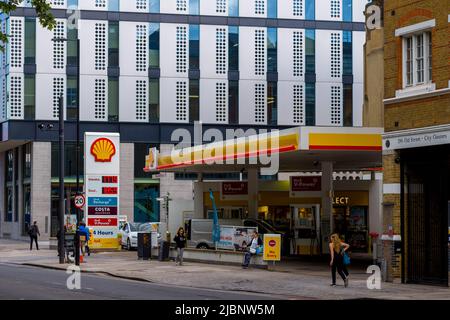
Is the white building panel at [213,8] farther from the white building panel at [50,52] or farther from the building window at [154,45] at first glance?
the white building panel at [50,52]

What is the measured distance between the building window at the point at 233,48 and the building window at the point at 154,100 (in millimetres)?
5543

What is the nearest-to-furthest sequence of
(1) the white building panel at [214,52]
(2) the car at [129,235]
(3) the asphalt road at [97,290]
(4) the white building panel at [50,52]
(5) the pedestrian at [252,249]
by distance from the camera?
1. (3) the asphalt road at [97,290]
2. (5) the pedestrian at [252,249]
3. (2) the car at [129,235]
4. (4) the white building panel at [50,52]
5. (1) the white building panel at [214,52]

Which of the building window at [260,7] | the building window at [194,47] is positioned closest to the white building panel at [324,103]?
the building window at [260,7]

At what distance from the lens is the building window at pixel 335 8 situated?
68750mm

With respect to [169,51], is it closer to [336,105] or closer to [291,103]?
[291,103]

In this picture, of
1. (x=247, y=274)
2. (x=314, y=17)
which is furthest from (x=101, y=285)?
(x=314, y=17)

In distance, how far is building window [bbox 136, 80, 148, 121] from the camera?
65625 millimetres

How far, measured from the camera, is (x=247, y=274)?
32.6m

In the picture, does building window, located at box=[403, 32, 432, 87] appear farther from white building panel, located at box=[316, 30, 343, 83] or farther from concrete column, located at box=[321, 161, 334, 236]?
white building panel, located at box=[316, 30, 343, 83]

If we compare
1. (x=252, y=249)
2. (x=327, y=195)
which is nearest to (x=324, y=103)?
(x=327, y=195)

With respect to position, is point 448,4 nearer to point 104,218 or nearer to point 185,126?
point 104,218

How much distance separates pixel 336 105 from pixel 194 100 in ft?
35.5

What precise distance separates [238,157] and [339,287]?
11.7m

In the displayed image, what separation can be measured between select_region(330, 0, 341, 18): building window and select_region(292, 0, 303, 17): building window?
2.31 meters
